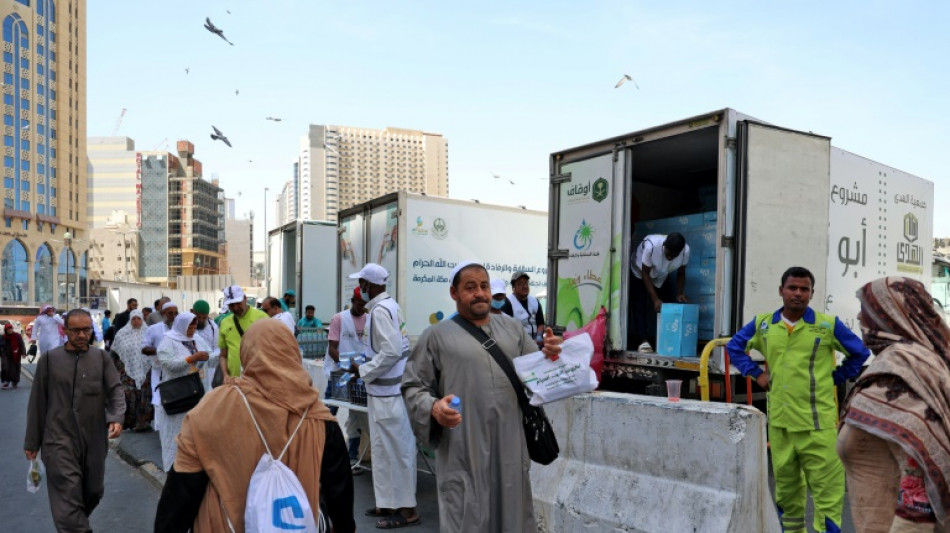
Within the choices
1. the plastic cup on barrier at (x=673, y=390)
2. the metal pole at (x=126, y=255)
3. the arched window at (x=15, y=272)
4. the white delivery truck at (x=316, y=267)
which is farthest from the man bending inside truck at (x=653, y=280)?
the metal pole at (x=126, y=255)

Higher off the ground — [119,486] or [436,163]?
[436,163]

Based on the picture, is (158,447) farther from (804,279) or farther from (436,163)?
(436,163)

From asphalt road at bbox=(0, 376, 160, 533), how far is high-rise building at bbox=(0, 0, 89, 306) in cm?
7784

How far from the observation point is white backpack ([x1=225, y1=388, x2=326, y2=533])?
2.57 meters

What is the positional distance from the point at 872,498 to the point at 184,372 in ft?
19.7

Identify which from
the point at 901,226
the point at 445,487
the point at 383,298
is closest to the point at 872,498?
the point at 445,487

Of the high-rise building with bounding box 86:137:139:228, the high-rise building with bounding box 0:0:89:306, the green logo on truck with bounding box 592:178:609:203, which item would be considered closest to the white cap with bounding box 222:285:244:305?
the green logo on truck with bounding box 592:178:609:203

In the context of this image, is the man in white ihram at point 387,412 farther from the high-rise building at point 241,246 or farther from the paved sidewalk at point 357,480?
the high-rise building at point 241,246

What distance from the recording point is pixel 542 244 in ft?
43.2

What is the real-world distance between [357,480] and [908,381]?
5.57 meters

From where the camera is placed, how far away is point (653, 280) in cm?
798

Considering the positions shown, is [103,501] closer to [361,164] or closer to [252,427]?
[252,427]

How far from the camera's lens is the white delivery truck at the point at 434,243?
Result: 11352mm

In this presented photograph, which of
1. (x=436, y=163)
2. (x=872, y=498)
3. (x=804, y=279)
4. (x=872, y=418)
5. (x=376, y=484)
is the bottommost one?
(x=376, y=484)
